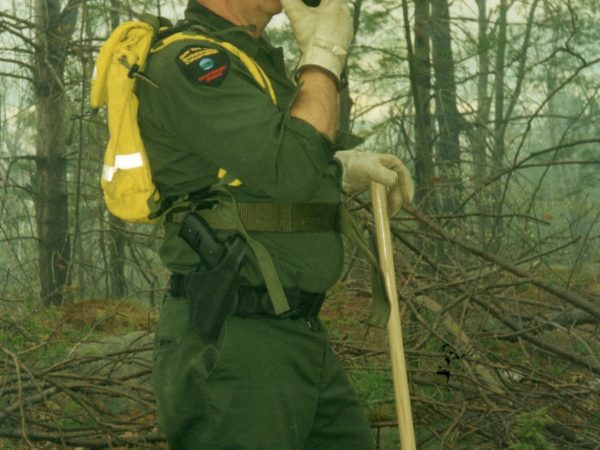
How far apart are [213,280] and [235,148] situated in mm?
388

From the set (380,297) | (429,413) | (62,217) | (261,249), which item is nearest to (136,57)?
(261,249)

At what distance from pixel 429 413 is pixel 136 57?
2.55m

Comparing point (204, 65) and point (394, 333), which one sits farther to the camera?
point (394, 333)

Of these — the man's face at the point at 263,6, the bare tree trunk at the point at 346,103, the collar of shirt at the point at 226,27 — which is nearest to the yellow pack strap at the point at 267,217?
the collar of shirt at the point at 226,27

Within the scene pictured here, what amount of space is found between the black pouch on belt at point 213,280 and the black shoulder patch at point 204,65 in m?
0.41

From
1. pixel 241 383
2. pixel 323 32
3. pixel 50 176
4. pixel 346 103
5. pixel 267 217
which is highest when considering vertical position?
pixel 346 103

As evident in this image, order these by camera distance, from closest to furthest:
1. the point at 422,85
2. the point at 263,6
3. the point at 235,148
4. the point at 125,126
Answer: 1. the point at 235,148
2. the point at 125,126
3. the point at 263,6
4. the point at 422,85

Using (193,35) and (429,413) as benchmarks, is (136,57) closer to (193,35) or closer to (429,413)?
(193,35)

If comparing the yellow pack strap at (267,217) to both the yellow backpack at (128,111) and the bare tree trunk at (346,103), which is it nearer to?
the yellow backpack at (128,111)

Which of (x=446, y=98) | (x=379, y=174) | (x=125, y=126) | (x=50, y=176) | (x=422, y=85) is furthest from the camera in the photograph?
(x=446, y=98)

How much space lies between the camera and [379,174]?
2838mm

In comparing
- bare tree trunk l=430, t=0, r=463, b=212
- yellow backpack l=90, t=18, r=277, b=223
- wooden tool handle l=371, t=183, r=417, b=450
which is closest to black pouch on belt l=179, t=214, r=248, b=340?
yellow backpack l=90, t=18, r=277, b=223

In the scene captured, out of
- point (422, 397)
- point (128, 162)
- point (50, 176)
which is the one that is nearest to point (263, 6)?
point (128, 162)

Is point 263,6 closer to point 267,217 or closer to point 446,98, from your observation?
point 267,217
